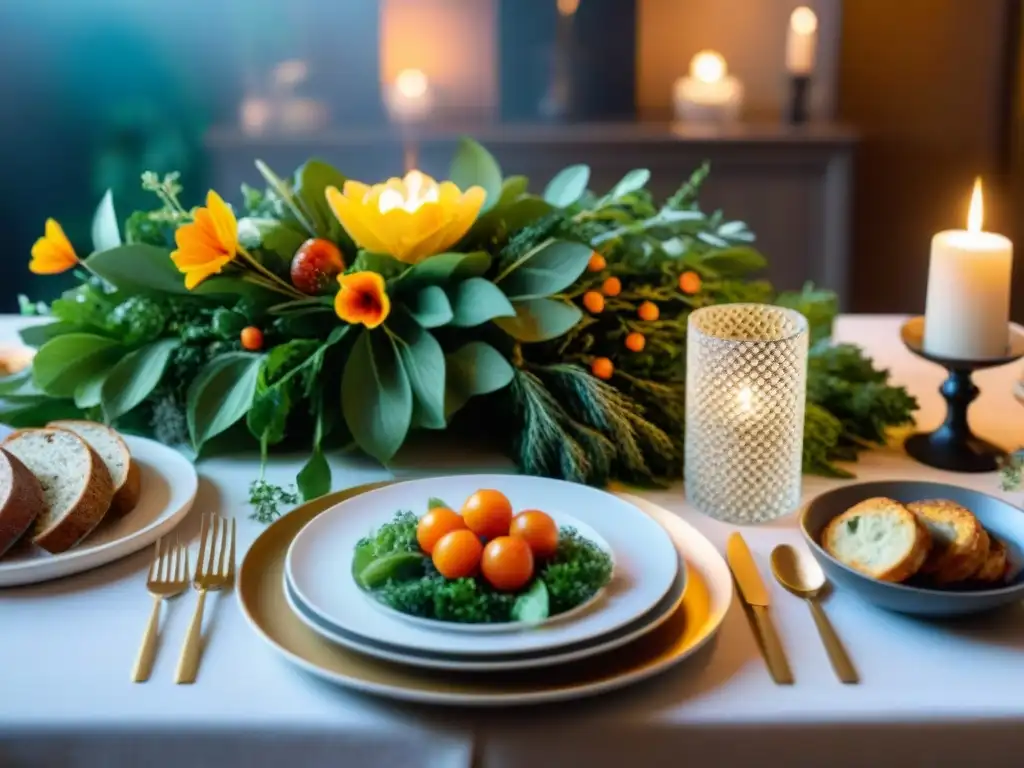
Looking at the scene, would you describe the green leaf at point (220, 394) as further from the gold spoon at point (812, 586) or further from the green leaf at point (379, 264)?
the gold spoon at point (812, 586)

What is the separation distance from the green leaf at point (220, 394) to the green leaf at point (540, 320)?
24 cm

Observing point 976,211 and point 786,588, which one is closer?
point 786,588

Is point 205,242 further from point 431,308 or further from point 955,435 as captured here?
point 955,435

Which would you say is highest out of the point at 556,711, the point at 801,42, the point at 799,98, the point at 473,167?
the point at 801,42

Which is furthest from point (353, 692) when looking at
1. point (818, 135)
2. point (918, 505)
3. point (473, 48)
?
point (473, 48)

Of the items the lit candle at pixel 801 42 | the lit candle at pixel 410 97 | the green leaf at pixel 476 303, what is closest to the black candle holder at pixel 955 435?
the green leaf at pixel 476 303

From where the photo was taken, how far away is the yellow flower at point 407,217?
1.08 m

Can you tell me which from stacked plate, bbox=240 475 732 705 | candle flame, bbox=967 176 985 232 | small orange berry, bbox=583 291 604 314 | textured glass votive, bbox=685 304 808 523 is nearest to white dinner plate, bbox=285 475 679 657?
stacked plate, bbox=240 475 732 705

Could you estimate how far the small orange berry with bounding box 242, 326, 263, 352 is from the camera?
43.7 inches

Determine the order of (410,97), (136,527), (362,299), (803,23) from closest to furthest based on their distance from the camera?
(136,527) < (362,299) < (803,23) < (410,97)

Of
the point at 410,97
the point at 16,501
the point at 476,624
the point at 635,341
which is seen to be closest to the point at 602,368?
the point at 635,341

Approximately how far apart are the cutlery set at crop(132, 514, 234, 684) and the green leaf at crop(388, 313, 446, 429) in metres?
0.20

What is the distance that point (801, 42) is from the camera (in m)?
2.85

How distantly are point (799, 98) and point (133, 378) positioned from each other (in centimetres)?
221
